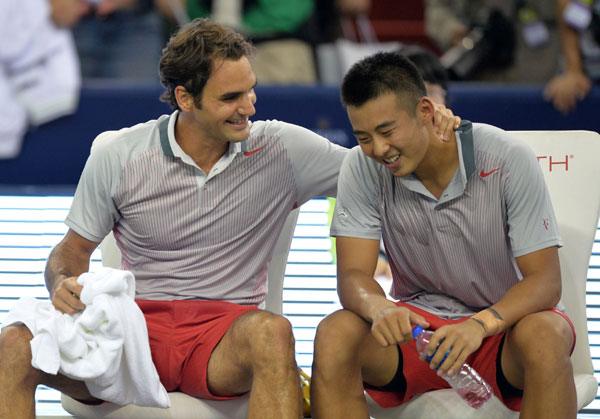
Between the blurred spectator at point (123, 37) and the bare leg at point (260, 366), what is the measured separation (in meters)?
3.17

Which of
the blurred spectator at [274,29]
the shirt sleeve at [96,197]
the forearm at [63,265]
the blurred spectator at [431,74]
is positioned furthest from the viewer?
the blurred spectator at [274,29]

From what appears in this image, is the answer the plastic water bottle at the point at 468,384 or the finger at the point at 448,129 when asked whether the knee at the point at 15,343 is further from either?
the finger at the point at 448,129

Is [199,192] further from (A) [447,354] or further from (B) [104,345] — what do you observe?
(A) [447,354]

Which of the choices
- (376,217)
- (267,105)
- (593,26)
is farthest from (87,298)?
(593,26)

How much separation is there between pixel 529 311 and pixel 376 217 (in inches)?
19.2

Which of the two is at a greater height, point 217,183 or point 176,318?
point 217,183

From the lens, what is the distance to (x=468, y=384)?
2.41 metres

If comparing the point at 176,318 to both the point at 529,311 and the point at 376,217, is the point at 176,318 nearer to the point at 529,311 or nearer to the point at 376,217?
the point at 376,217

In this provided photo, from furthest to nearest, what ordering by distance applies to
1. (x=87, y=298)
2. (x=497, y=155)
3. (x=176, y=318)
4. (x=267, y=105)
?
1. (x=267, y=105)
2. (x=176, y=318)
3. (x=497, y=155)
4. (x=87, y=298)

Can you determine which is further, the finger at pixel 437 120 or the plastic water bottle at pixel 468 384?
the finger at pixel 437 120

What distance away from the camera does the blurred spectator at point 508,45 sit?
5539mm

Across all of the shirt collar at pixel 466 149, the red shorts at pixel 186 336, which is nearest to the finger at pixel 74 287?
the red shorts at pixel 186 336

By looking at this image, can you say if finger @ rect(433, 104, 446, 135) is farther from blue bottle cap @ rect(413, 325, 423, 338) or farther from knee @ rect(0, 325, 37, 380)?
knee @ rect(0, 325, 37, 380)

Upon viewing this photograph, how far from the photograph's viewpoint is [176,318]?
105 inches
